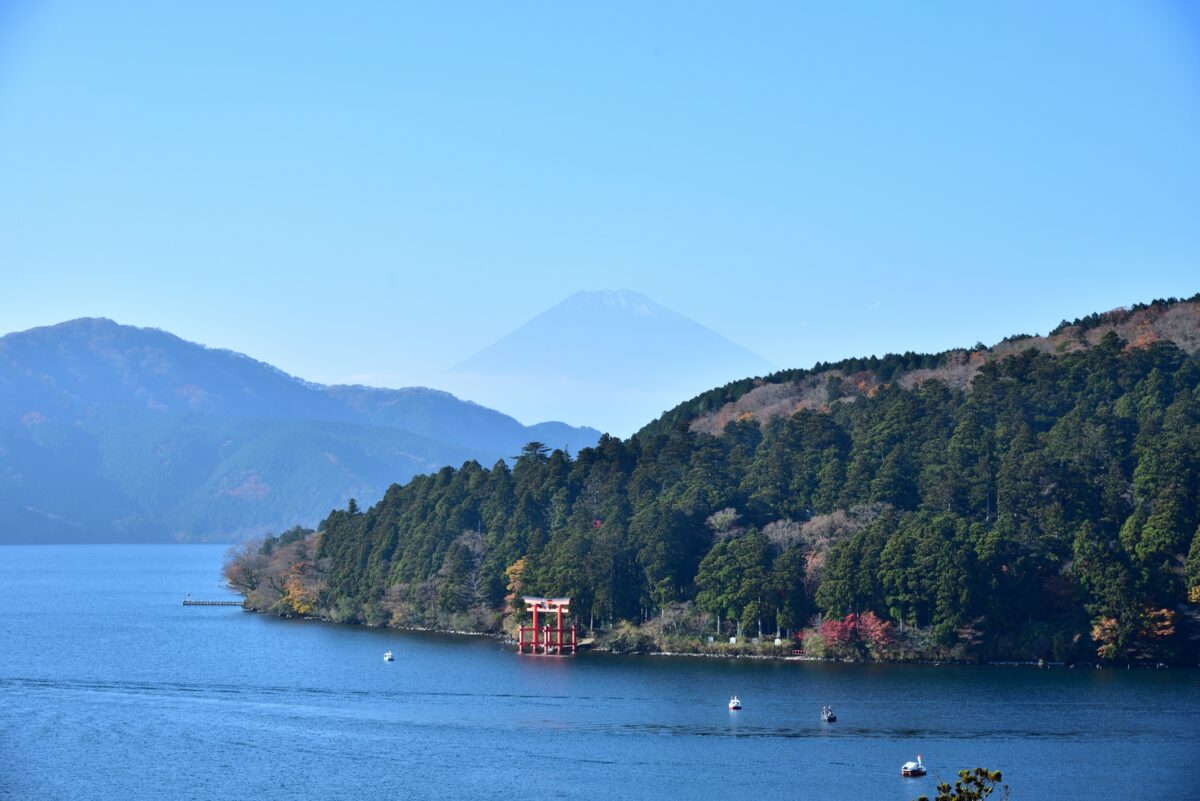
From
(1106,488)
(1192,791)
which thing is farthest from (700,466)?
(1192,791)

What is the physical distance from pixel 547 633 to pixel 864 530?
55.2 ft

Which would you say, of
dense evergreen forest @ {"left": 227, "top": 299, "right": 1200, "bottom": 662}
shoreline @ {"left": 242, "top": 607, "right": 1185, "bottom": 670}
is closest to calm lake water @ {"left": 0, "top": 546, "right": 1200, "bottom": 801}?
shoreline @ {"left": 242, "top": 607, "right": 1185, "bottom": 670}

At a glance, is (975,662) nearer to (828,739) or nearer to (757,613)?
(757,613)

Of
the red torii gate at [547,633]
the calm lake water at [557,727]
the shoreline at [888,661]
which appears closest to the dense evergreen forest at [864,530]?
the shoreline at [888,661]

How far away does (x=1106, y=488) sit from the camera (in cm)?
7231

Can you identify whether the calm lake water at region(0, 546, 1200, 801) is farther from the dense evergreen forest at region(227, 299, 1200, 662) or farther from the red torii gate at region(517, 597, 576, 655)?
the dense evergreen forest at region(227, 299, 1200, 662)

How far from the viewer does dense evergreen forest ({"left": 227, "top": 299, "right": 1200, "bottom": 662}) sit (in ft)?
224

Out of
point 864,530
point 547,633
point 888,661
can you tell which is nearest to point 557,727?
point 888,661

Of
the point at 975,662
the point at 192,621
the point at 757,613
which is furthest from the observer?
the point at 192,621

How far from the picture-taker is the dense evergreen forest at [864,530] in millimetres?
68375

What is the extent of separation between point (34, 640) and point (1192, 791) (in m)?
63.3

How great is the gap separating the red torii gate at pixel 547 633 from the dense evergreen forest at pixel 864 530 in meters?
1.25

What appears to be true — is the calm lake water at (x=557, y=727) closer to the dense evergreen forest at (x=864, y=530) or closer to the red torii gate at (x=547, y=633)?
the red torii gate at (x=547, y=633)

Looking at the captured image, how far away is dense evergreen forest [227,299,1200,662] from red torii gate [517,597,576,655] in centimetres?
125
